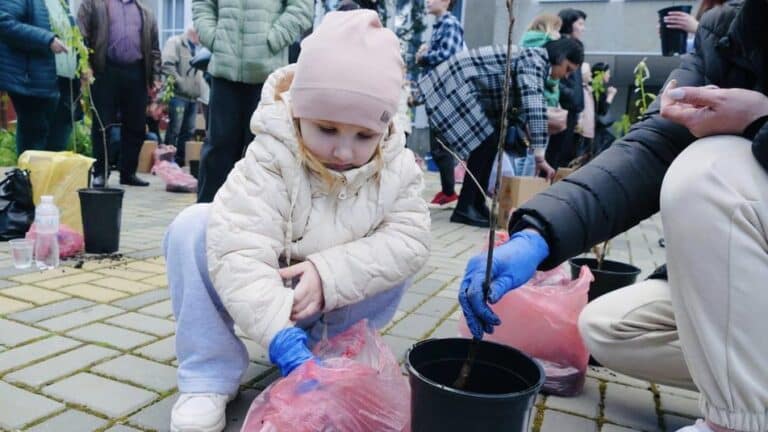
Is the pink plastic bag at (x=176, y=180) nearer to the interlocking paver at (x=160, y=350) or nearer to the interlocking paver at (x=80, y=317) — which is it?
the interlocking paver at (x=80, y=317)

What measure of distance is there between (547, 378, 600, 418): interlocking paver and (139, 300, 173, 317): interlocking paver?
1462 mm

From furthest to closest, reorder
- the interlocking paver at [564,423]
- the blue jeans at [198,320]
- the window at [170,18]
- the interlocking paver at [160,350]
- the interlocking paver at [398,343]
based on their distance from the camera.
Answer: the window at [170,18], the interlocking paver at [398,343], the interlocking paver at [160,350], the interlocking paver at [564,423], the blue jeans at [198,320]

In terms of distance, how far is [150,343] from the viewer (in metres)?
2.08

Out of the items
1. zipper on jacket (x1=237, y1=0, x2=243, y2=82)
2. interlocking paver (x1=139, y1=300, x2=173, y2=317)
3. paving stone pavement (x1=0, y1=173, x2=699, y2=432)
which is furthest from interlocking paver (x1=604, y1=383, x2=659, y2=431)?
zipper on jacket (x1=237, y1=0, x2=243, y2=82)

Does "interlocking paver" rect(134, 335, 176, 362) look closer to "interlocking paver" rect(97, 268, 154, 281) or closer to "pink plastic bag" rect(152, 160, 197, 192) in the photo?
"interlocking paver" rect(97, 268, 154, 281)

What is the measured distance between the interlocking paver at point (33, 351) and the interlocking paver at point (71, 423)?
382 mm

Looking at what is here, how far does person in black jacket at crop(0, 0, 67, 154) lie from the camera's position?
3.98 m

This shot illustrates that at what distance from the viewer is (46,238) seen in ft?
9.75

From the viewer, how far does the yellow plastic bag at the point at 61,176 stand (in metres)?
3.41

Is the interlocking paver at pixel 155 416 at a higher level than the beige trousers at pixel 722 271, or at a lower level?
lower

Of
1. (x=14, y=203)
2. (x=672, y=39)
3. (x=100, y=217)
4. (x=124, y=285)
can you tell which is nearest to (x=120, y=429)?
(x=124, y=285)

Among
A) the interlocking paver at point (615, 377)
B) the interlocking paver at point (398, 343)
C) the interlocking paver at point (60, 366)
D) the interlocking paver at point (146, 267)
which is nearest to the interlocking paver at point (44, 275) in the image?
the interlocking paver at point (146, 267)

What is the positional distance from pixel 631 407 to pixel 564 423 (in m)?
0.29

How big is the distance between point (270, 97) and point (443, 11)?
4.11 metres
